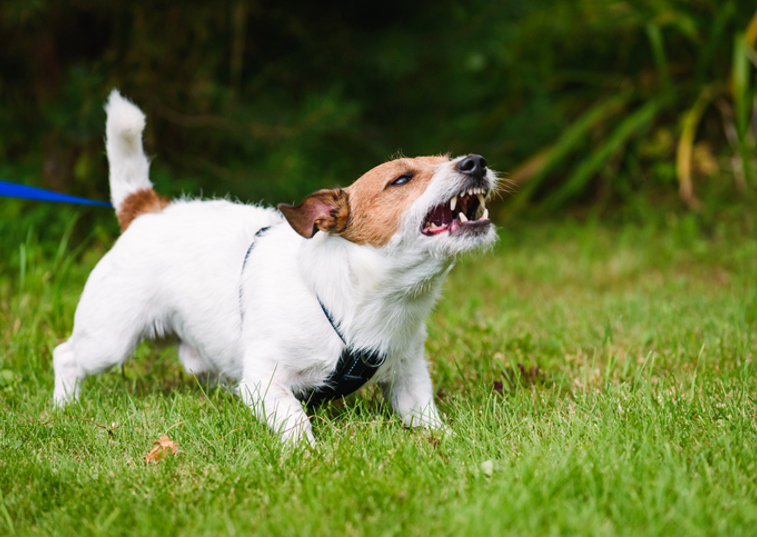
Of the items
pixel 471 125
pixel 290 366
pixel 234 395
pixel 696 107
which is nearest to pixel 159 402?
pixel 234 395

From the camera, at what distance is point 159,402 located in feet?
9.23

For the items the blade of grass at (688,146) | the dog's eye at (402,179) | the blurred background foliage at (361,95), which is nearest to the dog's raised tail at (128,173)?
Result: the dog's eye at (402,179)

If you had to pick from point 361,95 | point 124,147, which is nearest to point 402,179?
point 124,147

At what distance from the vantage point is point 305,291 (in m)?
2.64

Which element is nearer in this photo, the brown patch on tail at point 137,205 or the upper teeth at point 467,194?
the upper teeth at point 467,194

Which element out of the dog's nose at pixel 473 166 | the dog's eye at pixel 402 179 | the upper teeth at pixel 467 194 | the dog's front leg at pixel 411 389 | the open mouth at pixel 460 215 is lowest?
the dog's front leg at pixel 411 389

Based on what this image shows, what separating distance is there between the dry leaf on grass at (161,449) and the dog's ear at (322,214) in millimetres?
857

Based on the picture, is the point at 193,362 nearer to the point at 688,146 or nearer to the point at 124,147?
the point at 124,147

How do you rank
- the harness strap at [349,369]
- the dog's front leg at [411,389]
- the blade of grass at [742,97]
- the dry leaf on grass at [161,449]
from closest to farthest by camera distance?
the dry leaf on grass at [161,449] < the harness strap at [349,369] < the dog's front leg at [411,389] < the blade of grass at [742,97]

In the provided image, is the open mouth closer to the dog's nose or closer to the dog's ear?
the dog's nose

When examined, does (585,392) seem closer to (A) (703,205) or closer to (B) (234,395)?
(B) (234,395)

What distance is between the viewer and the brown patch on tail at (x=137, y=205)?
A: 330 cm

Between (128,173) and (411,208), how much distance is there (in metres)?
1.53

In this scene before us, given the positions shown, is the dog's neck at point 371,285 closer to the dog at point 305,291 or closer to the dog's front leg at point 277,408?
the dog at point 305,291
